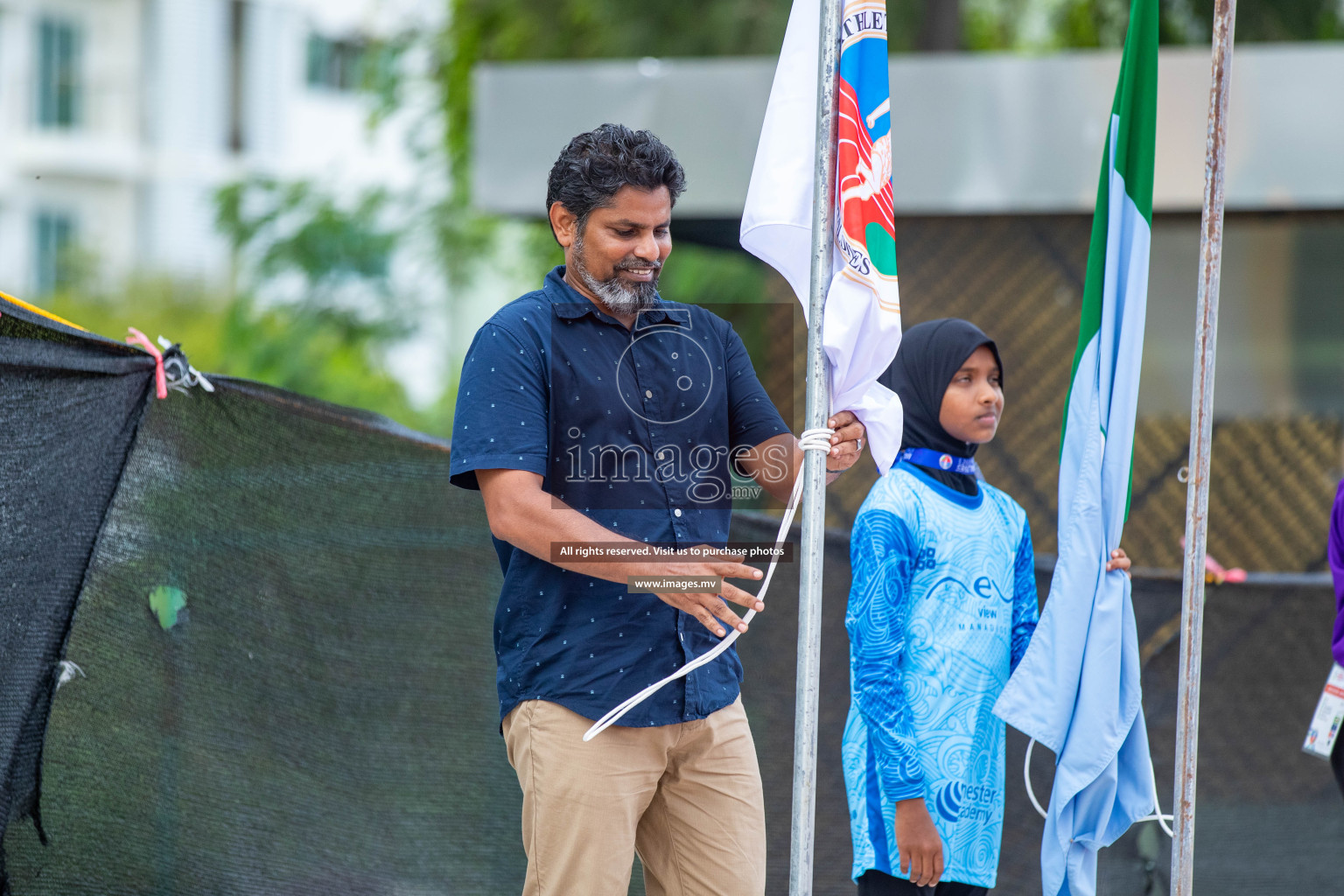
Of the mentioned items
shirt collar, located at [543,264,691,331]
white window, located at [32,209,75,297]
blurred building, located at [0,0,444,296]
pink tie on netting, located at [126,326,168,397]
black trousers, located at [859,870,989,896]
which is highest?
blurred building, located at [0,0,444,296]

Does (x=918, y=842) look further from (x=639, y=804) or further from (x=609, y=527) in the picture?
(x=609, y=527)

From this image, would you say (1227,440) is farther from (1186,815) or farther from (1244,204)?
(1186,815)

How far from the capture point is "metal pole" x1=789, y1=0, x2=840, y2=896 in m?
2.36

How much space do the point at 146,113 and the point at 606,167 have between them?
26.6m

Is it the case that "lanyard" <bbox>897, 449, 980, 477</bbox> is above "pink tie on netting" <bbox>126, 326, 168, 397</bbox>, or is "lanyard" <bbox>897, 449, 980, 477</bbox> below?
below

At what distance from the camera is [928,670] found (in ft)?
9.69

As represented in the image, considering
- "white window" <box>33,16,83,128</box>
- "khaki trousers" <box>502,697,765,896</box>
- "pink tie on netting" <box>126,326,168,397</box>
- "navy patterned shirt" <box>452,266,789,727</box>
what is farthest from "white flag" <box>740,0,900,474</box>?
"white window" <box>33,16,83,128</box>

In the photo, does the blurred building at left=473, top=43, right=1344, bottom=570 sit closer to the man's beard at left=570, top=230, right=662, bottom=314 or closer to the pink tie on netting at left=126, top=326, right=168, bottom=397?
the pink tie on netting at left=126, top=326, right=168, bottom=397

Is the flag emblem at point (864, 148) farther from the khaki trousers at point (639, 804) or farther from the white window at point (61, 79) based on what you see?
the white window at point (61, 79)

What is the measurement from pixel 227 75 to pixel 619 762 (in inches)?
1070

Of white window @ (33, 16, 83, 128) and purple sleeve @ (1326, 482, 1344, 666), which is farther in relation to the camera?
white window @ (33, 16, 83, 128)

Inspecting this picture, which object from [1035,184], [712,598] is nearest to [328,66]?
[1035,184]

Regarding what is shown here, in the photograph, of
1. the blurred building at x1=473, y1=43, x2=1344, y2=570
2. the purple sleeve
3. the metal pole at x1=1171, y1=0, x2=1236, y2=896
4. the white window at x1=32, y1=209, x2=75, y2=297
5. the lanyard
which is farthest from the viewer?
the white window at x1=32, y1=209, x2=75, y2=297

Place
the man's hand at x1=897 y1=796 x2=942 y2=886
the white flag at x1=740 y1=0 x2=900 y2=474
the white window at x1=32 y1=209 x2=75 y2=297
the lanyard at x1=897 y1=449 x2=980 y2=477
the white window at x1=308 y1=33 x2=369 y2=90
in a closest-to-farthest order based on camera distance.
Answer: the white flag at x1=740 y1=0 x2=900 y2=474
the man's hand at x1=897 y1=796 x2=942 y2=886
the lanyard at x1=897 y1=449 x2=980 y2=477
the white window at x1=32 y1=209 x2=75 y2=297
the white window at x1=308 y1=33 x2=369 y2=90
